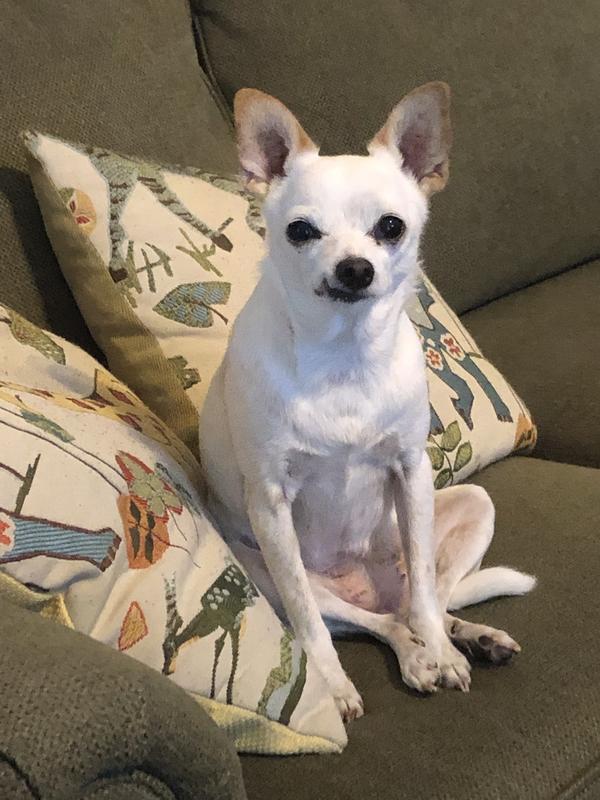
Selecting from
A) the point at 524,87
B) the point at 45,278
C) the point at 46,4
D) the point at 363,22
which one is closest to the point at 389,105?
the point at 363,22

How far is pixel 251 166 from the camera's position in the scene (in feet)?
3.41

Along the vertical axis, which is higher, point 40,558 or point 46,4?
point 46,4

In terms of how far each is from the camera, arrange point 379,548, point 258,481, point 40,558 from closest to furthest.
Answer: point 40,558, point 258,481, point 379,548

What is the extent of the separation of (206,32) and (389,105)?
14.2 inches

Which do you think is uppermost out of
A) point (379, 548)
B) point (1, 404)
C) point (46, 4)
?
point (46, 4)

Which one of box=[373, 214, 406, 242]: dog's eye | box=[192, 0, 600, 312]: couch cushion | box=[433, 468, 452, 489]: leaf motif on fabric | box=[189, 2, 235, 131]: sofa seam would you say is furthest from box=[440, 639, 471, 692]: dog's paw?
box=[189, 2, 235, 131]: sofa seam

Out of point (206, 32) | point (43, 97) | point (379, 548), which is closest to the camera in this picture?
point (379, 548)

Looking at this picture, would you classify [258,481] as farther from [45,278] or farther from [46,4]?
[46,4]

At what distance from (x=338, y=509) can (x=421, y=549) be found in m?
0.11

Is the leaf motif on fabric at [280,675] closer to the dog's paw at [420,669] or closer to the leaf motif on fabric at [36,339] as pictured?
the dog's paw at [420,669]

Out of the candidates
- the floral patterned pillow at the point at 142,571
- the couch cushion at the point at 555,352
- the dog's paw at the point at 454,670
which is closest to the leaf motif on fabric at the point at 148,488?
the floral patterned pillow at the point at 142,571

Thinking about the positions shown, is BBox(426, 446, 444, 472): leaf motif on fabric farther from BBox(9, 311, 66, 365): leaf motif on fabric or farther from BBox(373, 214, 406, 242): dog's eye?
BBox(9, 311, 66, 365): leaf motif on fabric

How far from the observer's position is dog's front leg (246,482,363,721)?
3.18 ft

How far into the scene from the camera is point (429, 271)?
1724mm
